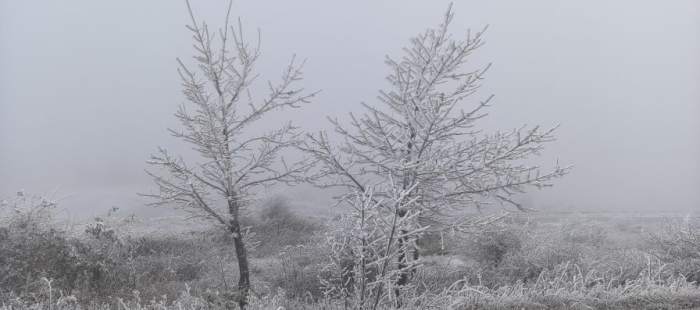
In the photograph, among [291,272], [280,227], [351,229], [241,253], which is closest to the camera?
[351,229]

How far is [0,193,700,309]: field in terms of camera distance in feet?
25.8

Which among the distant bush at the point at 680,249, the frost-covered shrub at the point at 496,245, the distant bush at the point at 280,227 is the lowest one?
the distant bush at the point at 680,249

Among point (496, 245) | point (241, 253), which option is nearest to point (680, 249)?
point (496, 245)

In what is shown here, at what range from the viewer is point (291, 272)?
36.7 feet

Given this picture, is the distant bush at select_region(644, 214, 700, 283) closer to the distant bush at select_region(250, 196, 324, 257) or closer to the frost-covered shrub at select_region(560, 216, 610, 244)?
the frost-covered shrub at select_region(560, 216, 610, 244)

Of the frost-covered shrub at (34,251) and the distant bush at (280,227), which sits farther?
the distant bush at (280,227)

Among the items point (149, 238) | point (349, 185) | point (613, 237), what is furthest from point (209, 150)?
point (613, 237)

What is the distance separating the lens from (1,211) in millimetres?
10727

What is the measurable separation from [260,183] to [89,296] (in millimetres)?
3356

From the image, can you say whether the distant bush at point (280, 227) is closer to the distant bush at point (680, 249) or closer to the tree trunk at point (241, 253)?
the tree trunk at point (241, 253)

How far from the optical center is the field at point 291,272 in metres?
7.86

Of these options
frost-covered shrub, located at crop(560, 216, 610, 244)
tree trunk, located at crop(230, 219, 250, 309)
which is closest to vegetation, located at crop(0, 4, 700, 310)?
tree trunk, located at crop(230, 219, 250, 309)

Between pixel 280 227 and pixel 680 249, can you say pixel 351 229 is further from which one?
pixel 280 227

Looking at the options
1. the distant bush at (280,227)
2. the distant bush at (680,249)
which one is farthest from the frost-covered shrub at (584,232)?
the distant bush at (280,227)
